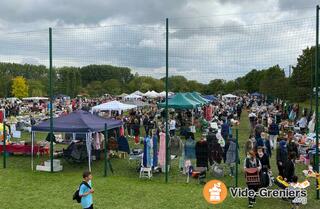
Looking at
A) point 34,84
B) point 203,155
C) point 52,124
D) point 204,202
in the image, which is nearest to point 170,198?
point 204,202

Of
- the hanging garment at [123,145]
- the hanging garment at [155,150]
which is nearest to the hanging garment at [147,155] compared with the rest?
the hanging garment at [155,150]

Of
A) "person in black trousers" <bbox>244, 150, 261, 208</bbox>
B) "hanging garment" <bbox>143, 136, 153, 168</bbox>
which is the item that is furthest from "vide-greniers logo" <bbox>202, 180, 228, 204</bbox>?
"hanging garment" <bbox>143, 136, 153, 168</bbox>

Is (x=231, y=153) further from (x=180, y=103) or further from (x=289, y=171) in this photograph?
(x=180, y=103)

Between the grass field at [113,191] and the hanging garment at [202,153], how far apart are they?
650mm

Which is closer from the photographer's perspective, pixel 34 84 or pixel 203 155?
pixel 203 155

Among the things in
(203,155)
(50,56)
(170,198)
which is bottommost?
(170,198)

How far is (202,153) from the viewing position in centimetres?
1291

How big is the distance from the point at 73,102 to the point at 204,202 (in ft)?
118

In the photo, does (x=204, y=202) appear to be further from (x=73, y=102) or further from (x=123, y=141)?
(x=73, y=102)

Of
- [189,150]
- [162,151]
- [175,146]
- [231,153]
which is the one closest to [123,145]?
[175,146]

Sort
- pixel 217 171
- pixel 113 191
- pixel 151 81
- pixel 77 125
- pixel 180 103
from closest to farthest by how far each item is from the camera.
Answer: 1. pixel 113 191
2. pixel 217 171
3. pixel 77 125
4. pixel 180 103
5. pixel 151 81

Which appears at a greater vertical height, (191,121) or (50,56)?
(50,56)

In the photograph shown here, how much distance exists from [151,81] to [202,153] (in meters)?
30.5

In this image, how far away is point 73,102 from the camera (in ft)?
146
